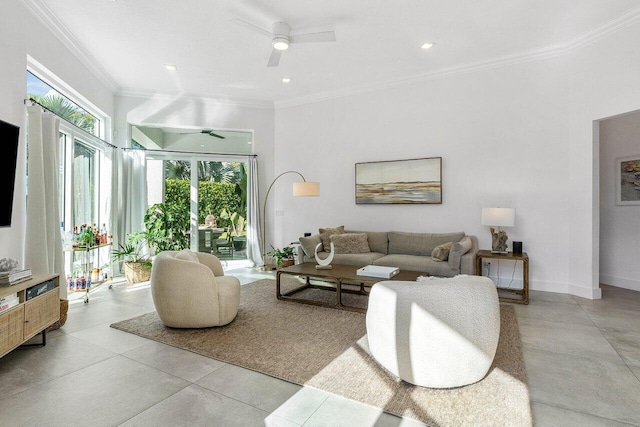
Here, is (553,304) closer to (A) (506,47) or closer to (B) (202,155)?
(A) (506,47)

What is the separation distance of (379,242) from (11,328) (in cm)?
462

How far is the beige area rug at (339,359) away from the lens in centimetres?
202

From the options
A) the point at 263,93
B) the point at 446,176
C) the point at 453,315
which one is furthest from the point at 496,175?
the point at 263,93

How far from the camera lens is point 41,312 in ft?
9.53

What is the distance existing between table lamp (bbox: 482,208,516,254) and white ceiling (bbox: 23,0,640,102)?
2.27 meters

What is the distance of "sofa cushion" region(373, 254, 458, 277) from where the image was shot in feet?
14.9

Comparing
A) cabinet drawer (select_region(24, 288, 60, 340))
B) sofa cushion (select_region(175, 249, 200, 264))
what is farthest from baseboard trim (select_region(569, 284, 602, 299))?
cabinet drawer (select_region(24, 288, 60, 340))

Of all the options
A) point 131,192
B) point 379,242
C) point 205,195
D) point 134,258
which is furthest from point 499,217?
point 131,192

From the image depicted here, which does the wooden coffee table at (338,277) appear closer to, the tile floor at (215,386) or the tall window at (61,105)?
the tile floor at (215,386)

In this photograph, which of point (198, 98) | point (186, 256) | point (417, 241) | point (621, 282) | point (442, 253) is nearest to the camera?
point (186, 256)

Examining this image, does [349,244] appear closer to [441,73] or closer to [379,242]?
[379,242]

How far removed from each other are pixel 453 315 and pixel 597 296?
3.67 meters

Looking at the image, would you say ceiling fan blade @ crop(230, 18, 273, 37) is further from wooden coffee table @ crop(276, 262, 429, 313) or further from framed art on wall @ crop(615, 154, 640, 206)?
framed art on wall @ crop(615, 154, 640, 206)

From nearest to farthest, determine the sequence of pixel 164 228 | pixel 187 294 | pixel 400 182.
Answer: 1. pixel 187 294
2. pixel 400 182
3. pixel 164 228
